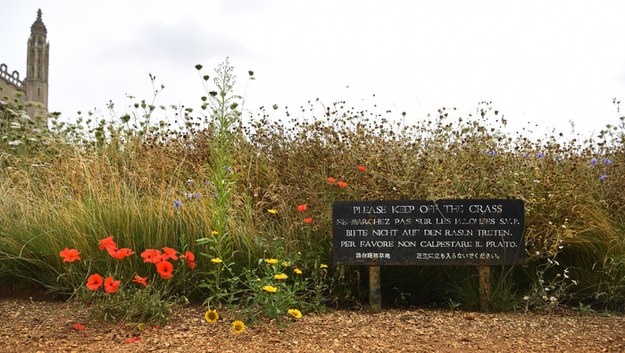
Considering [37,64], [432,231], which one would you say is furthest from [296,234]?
[37,64]

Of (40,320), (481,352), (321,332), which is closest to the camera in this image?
(481,352)

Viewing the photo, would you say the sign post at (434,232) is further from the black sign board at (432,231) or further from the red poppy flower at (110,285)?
the red poppy flower at (110,285)

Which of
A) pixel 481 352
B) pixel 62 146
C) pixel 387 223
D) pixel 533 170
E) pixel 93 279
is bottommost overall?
pixel 481 352

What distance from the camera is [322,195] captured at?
5.19 meters

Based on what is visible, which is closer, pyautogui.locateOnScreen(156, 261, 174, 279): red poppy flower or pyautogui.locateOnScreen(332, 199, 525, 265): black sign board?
pyautogui.locateOnScreen(156, 261, 174, 279): red poppy flower

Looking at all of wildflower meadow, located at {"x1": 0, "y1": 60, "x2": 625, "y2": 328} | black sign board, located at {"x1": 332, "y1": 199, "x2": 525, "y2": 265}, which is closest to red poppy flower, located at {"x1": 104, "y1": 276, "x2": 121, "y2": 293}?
wildflower meadow, located at {"x1": 0, "y1": 60, "x2": 625, "y2": 328}

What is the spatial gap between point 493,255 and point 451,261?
31 centimetres

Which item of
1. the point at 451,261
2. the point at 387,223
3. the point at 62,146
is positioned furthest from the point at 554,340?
the point at 62,146

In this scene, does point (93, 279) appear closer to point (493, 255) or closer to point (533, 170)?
point (493, 255)

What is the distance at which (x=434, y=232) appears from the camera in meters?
4.32

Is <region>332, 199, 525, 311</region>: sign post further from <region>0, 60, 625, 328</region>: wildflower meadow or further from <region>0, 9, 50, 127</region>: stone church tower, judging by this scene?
<region>0, 9, 50, 127</region>: stone church tower

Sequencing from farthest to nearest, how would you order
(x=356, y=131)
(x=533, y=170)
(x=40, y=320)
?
(x=356, y=131) → (x=533, y=170) → (x=40, y=320)

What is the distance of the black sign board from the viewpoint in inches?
169

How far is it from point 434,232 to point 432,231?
2 cm
